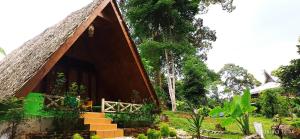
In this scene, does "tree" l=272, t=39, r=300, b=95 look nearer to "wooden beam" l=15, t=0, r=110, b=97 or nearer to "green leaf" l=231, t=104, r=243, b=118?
"green leaf" l=231, t=104, r=243, b=118

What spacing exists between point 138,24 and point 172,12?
3.40 m

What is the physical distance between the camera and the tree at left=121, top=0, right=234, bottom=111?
2183 centimetres

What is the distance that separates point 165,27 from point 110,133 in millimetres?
16445

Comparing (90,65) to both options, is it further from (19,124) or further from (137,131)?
(19,124)

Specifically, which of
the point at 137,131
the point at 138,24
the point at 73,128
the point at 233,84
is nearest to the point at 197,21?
the point at 138,24

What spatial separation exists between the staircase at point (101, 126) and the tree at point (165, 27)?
41.1ft

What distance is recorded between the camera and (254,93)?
3553cm

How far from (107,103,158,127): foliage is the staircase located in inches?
15.6

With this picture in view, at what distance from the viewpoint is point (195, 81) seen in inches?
851

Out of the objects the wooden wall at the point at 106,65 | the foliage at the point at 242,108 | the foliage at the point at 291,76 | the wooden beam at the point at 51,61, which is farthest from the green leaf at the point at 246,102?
the foliage at the point at 291,76

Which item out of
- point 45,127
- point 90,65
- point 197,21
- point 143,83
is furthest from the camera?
point 197,21

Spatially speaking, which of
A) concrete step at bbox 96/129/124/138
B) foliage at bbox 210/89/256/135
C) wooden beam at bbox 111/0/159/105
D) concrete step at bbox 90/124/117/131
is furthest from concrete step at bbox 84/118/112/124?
foliage at bbox 210/89/256/135

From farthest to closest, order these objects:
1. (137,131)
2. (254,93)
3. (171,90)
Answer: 1. (254,93)
2. (171,90)
3. (137,131)

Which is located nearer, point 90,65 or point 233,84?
point 90,65
